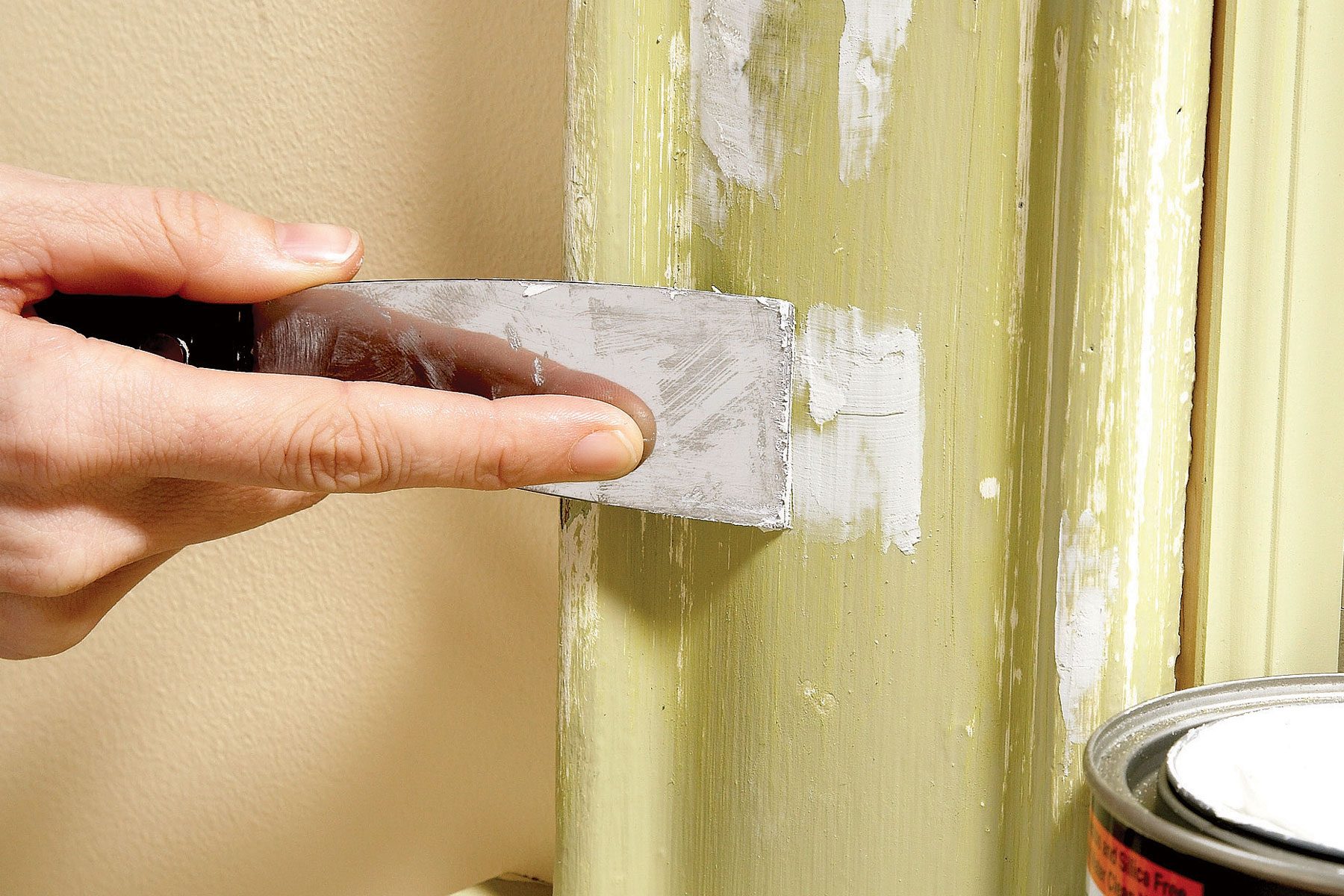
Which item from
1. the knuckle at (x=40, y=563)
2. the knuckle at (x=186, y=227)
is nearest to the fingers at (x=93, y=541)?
the knuckle at (x=40, y=563)

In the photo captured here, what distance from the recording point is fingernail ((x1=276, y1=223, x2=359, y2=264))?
39cm

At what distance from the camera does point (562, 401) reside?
351mm

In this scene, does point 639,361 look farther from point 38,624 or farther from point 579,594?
point 38,624

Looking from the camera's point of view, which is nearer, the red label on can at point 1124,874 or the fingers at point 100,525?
the red label on can at point 1124,874

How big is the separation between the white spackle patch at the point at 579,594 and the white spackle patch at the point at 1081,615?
7.3 inches

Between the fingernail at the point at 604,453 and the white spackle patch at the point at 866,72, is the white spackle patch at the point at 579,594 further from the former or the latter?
the white spackle patch at the point at 866,72

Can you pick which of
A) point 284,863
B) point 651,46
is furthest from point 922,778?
point 284,863

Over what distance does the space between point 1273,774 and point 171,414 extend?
1.23ft

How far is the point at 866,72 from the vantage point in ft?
1.11

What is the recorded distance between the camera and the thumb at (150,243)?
15.2 inches

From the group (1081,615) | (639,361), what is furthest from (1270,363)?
(639,361)

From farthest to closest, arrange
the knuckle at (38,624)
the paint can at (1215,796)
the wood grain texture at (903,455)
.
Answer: the knuckle at (38,624) < the wood grain texture at (903,455) < the paint can at (1215,796)

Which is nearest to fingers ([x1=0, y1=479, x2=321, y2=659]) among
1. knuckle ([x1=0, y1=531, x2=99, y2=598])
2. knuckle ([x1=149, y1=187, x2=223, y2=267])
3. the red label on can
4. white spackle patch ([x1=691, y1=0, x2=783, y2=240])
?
knuckle ([x1=0, y1=531, x2=99, y2=598])

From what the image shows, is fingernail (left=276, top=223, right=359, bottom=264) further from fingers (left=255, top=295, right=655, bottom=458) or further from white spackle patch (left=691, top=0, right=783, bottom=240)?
white spackle patch (left=691, top=0, right=783, bottom=240)
